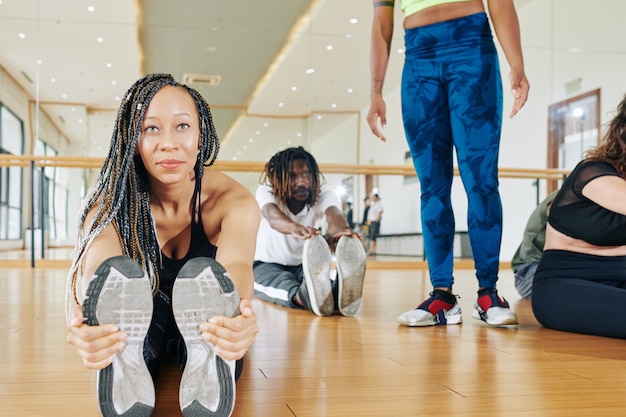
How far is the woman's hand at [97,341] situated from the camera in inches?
29.8

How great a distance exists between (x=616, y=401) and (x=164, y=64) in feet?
18.9

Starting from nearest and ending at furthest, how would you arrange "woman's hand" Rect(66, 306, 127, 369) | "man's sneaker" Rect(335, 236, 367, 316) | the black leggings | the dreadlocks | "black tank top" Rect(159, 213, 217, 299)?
"woman's hand" Rect(66, 306, 127, 369), "black tank top" Rect(159, 213, 217, 299), the black leggings, "man's sneaker" Rect(335, 236, 367, 316), the dreadlocks

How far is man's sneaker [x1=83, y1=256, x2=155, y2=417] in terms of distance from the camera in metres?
0.77

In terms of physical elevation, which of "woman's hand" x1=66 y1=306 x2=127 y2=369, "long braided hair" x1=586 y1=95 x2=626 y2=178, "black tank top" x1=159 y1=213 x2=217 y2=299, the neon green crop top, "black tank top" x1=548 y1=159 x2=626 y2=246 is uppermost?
the neon green crop top

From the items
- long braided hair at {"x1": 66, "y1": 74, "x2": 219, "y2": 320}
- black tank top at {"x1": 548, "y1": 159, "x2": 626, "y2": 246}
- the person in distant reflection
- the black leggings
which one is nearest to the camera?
long braided hair at {"x1": 66, "y1": 74, "x2": 219, "y2": 320}

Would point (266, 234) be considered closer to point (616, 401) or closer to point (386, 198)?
point (616, 401)

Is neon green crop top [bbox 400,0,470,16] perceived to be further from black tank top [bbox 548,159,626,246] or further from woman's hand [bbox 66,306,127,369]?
woman's hand [bbox 66,306,127,369]

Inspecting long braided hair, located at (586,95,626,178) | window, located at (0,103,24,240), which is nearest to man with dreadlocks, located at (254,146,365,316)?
long braided hair, located at (586,95,626,178)

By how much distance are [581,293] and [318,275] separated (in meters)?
0.80

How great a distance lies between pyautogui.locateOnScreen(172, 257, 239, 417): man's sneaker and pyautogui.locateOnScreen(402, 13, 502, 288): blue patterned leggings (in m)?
1.21

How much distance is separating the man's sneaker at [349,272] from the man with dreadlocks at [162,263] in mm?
862

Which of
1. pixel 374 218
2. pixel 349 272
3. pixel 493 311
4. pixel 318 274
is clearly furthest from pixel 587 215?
pixel 374 218

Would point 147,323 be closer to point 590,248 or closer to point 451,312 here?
point 451,312

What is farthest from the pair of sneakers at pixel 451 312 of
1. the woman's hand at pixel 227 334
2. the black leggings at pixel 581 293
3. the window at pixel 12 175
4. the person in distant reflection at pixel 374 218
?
the window at pixel 12 175
